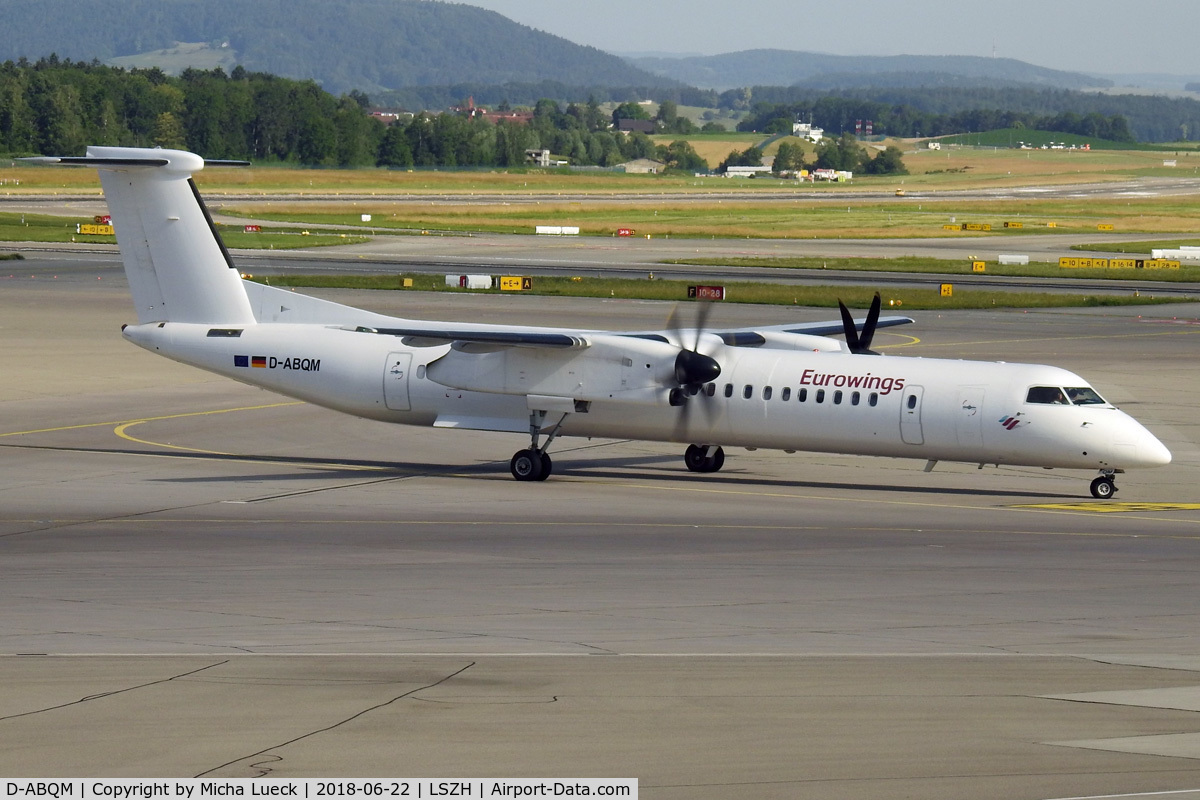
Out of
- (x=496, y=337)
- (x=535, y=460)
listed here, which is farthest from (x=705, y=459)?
(x=496, y=337)

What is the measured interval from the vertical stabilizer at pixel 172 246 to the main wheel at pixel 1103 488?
17.1 m

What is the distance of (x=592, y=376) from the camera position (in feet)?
91.5

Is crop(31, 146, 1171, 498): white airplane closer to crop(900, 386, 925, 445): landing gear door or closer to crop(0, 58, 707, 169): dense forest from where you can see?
crop(900, 386, 925, 445): landing gear door

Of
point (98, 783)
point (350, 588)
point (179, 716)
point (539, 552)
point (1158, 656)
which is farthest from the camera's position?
point (539, 552)

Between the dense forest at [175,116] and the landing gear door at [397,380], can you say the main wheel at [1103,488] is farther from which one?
the dense forest at [175,116]

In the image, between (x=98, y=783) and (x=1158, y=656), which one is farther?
(x=1158, y=656)

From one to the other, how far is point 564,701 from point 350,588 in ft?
21.0

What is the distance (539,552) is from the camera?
21.0 metres

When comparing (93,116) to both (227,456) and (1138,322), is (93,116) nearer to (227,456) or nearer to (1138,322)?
(1138,322)

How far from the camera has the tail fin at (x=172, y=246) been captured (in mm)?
29938

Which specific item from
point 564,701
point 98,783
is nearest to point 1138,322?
point 564,701

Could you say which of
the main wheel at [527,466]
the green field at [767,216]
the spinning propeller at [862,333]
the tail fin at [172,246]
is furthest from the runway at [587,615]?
the green field at [767,216]

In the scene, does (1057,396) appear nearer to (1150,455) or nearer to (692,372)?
(1150,455)

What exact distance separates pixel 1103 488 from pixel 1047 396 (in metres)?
2.03
